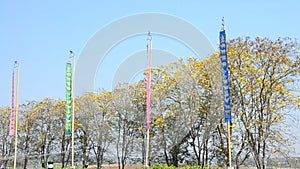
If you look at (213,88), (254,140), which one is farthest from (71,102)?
(254,140)

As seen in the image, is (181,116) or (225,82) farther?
(181,116)

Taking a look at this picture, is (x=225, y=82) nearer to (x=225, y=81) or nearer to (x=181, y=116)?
(x=225, y=81)

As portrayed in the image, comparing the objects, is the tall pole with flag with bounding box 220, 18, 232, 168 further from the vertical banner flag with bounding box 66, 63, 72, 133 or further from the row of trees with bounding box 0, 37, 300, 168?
the vertical banner flag with bounding box 66, 63, 72, 133

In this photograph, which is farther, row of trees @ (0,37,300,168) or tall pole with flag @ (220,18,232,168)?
row of trees @ (0,37,300,168)

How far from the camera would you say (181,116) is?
42.1 ft

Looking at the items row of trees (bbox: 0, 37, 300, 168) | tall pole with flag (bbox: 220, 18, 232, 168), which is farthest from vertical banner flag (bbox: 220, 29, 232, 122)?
row of trees (bbox: 0, 37, 300, 168)

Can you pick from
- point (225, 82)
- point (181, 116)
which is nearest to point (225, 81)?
point (225, 82)

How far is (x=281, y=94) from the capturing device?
10523 mm

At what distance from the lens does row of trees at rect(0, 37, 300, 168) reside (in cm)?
1051

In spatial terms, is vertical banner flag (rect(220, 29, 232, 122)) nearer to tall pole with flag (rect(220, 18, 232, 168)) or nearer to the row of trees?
tall pole with flag (rect(220, 18, 232, 168))

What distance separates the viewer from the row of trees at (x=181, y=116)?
10508mm

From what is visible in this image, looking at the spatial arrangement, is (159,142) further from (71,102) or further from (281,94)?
(281,94)

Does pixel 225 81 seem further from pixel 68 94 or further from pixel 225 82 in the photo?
pixel 68 94

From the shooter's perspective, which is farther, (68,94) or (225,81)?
(68,94)
